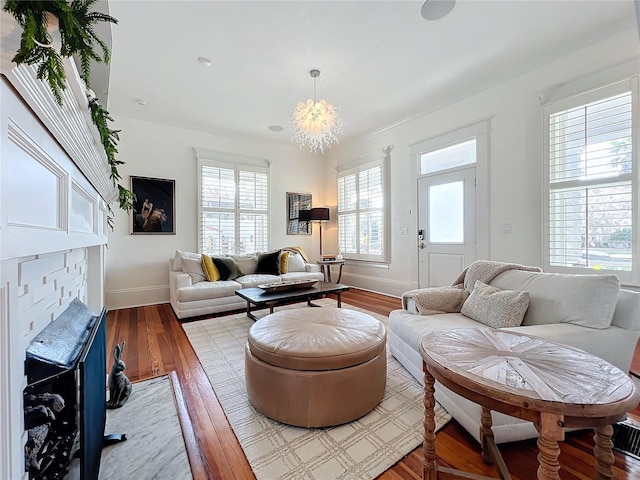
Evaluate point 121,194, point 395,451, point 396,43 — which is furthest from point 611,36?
point 121,194

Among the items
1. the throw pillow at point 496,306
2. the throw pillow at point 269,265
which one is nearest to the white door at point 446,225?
the throw pillow at point 496,306

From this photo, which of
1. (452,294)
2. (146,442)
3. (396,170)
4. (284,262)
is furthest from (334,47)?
(146,442)

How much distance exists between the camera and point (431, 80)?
3.36m

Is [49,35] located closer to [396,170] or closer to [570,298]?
[570,298]

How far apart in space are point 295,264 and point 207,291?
1.68 m

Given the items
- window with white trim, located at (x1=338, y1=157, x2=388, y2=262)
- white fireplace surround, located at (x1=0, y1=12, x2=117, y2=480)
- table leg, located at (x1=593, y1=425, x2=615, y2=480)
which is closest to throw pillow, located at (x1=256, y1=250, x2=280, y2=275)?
window with white trim, located at (x1=338, y1=157, x2=388, y2=262)

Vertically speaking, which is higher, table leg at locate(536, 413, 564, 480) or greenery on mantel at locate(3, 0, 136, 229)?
greenery on mantel at locate(3, 0, 136, 229)

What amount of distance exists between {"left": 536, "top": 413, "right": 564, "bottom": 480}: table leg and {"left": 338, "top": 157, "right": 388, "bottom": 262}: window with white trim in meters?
4.21

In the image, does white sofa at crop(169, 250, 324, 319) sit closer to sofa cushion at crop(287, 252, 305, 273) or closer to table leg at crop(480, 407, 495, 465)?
sofa cushion at crop(287, 252, 305, 273)

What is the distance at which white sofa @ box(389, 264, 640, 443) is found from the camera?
1392mm

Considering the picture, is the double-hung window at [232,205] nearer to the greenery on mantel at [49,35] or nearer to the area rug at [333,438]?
the area rug at [333,438]

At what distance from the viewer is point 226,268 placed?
14.0 ft

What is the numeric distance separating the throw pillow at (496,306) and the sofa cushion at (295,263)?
3.22 m

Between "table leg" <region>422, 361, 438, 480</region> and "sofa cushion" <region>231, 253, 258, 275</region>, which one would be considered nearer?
"table leg" <region>422, 361, 438, 480</region>
